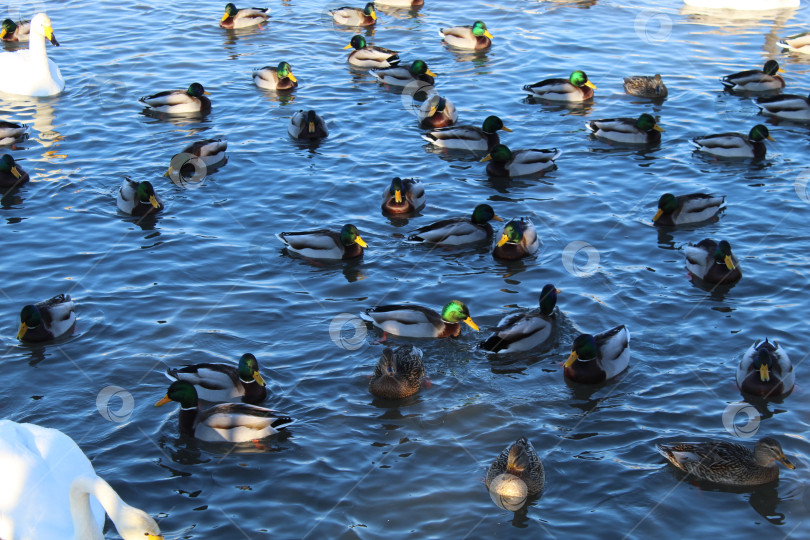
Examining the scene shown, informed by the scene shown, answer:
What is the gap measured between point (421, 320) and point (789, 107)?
9.74m

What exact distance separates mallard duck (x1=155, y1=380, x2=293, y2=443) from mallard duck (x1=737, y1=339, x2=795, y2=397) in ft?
15.6

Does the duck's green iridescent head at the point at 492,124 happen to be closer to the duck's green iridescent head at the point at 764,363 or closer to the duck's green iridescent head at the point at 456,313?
the duck's green iridescent head at the point at 456,313

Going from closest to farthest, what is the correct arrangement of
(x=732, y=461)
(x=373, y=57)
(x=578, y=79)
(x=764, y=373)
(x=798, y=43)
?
(x=732, y=461), (x=764, y=373), (x=578, y=79), (x=373, y=57), (x=798, y=43)

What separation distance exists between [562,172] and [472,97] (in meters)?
3.87

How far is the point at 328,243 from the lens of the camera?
12875mm

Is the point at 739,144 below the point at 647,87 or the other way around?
below

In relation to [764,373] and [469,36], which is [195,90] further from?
[764,373]

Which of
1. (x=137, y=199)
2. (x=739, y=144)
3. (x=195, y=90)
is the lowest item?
(x=739, y=144)

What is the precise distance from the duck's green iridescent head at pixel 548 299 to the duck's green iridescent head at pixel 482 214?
2.38 meters

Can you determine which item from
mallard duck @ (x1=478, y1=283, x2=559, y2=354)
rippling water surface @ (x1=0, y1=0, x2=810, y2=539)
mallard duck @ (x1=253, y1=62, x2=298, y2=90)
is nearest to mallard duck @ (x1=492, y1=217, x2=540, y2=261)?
rippling water surface @ (x1=0, y1=0, x2=810, y2=539)

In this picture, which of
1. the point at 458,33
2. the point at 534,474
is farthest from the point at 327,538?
the point at 458,33

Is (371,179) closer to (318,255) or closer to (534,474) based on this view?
(318,255)

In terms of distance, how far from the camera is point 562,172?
15766 mm

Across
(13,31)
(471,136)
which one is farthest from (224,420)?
(13,31)
